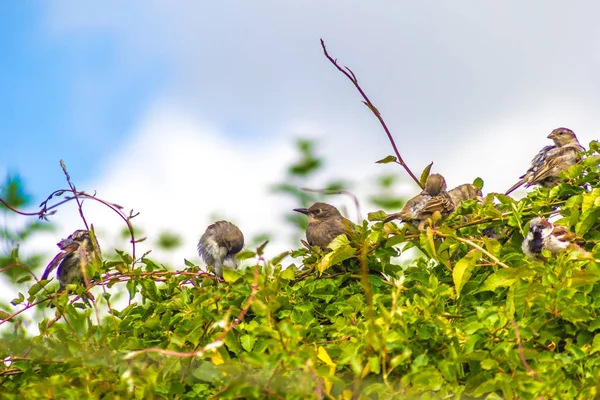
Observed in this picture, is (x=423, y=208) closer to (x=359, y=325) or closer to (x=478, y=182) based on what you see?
(x=478, y=182)

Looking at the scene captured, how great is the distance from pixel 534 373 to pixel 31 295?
11.3 feet

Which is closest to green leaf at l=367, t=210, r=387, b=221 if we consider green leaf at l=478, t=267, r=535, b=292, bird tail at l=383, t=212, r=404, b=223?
bird tail at l=383, t=212, r=404, b=223

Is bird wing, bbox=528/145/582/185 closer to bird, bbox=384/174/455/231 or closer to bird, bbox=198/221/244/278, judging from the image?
bird, bbox=384/174/455/231

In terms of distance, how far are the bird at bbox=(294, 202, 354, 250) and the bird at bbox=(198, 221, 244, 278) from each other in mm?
1335

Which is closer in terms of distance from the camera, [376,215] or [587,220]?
[587,220]

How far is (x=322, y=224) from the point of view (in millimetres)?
8867

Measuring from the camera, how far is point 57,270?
321 inches

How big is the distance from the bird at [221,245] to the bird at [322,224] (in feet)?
4.38

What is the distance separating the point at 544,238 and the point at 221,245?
19.0 feet

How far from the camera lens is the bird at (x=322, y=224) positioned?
339 inches

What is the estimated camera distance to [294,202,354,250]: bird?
28.2 ft

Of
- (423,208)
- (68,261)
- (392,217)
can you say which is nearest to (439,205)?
(423,208)

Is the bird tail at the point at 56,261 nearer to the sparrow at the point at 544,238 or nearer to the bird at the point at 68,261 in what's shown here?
the bird at the point at 68,261

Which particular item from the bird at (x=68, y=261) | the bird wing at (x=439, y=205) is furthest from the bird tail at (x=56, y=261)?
the bird wing at (x=439, y=205)
